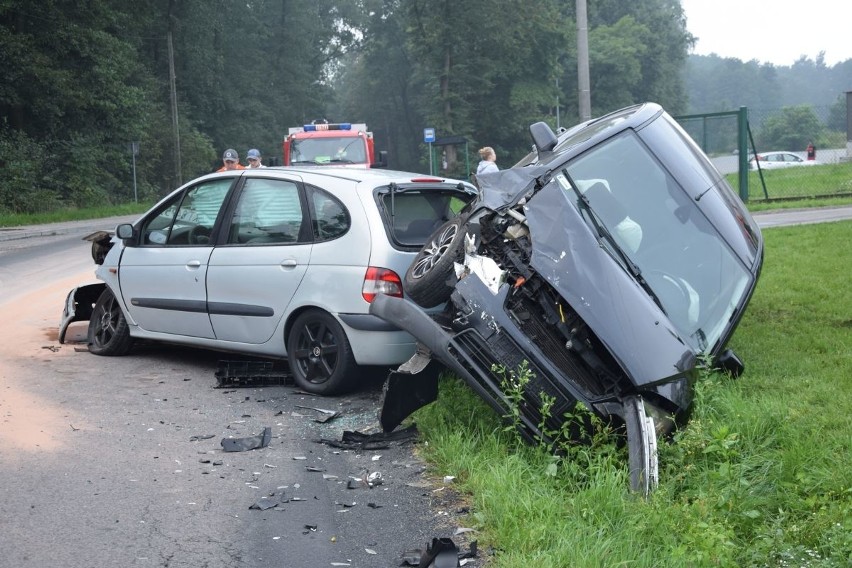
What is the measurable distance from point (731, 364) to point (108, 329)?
5519 mm

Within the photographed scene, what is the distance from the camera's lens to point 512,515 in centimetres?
473

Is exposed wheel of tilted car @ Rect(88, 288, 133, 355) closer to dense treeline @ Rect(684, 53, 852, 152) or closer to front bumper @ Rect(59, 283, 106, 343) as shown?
front bumper @ Rect(59, 283, 106, 343)

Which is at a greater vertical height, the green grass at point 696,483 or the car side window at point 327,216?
the car side window at point 327,216

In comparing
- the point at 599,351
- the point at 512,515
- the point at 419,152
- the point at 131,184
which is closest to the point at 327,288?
the point at 599,351

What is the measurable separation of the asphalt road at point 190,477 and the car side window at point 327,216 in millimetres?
1209

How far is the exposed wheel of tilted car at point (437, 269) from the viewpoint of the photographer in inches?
249

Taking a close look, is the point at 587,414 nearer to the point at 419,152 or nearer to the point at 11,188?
the point at 11,188

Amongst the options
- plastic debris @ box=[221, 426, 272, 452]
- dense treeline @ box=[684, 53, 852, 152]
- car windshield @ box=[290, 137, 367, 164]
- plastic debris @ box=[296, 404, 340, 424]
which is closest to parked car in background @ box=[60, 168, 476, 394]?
plastic debris @ box=[296, 404, 340, 424]

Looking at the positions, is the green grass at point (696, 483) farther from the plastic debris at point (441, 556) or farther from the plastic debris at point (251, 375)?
the plastic debris at point (251, 375)

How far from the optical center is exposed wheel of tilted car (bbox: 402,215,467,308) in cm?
632

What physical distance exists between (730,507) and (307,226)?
13.5ft

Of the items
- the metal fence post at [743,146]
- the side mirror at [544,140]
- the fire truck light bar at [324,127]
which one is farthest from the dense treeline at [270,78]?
the side mirror at [544,140]

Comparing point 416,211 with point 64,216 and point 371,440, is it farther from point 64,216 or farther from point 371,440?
point 64,216

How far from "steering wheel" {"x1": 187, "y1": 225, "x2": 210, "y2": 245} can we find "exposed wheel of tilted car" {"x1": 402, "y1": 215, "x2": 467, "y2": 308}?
7.61 feet
